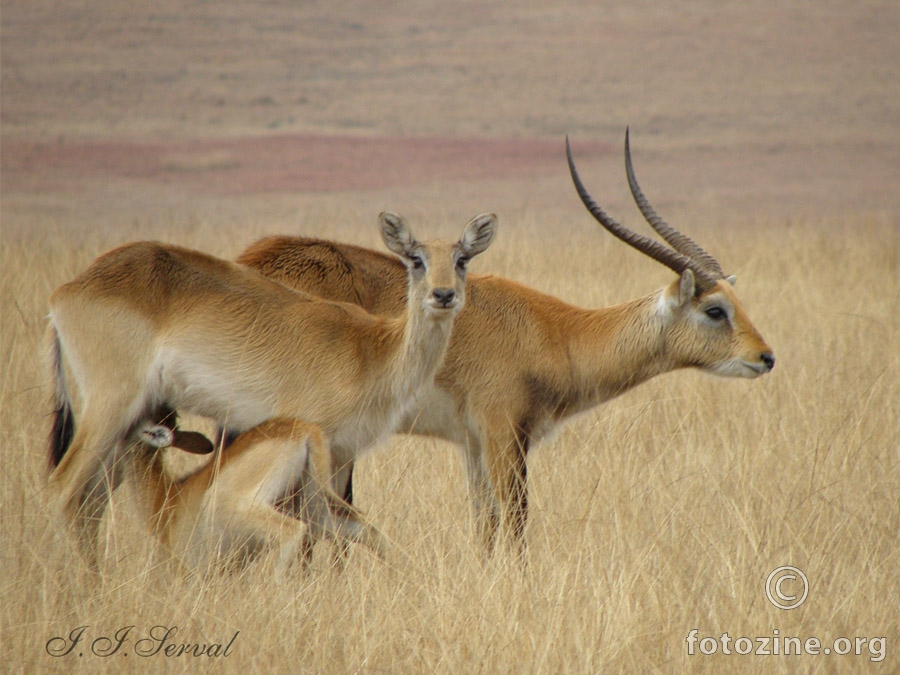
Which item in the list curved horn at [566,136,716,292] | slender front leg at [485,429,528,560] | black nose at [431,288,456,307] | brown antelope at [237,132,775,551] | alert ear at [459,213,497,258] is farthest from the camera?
curved horn at [566,136,716,292]

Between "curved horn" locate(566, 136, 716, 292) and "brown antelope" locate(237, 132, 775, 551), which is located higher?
"curved horn" locate(566, 136, 716, 292)

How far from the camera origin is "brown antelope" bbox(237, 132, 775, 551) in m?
5.57

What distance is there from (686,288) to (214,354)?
2.28 metres

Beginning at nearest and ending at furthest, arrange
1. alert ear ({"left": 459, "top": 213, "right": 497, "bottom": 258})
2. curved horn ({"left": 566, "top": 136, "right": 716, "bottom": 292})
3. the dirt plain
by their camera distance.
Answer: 1. alert ear ({"left": 459, "top": 213, "right": 497, "bottom": 258})
2. curved horn ({"left": 566, "top": 136, "right": 716, "bottom": 292})
3. the dirt plain

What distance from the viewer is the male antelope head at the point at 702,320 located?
566 centimetres

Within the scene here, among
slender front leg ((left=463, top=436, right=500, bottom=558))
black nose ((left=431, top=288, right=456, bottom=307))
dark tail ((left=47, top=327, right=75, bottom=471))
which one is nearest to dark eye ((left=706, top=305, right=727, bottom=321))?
slender front leg ((left=463, top=436, right=500, bottom=558))

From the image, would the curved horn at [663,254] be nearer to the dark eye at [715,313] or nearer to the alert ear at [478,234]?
the dark eye at [715,313]

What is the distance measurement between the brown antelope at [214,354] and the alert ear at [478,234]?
0.02 metres

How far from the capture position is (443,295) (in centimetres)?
483

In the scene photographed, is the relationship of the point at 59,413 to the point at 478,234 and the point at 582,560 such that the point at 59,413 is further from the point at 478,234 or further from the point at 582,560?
the point at 582,560

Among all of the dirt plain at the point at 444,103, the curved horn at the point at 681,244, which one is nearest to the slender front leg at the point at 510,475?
the curved horn at the point at 681,244

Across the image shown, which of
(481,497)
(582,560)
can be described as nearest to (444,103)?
(481,497)

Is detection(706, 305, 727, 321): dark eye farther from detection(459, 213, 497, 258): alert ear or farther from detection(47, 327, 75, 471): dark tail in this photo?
detection(47, 327, 75, 471): dark tail

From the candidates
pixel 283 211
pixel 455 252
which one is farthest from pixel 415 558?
pixel 283 211
